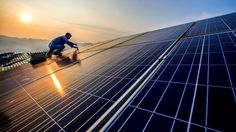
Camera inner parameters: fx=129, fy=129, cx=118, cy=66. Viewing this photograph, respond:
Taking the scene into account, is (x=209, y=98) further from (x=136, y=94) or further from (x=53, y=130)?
(x=53, y=130)

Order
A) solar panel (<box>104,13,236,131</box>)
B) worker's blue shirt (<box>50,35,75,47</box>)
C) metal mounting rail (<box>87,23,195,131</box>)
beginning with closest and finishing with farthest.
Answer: solar panel (<box>104,13,236,131</box>) → metal mounting rail (<box>87,23,195,131</box>) → worker's blue shirt (<box>50,35,75,47</box>)

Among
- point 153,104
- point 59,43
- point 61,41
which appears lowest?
point 153,104

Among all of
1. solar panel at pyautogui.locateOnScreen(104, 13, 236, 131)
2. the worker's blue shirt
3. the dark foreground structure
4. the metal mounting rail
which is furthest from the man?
solar panel at pyautogui.locateOnScreen(104, 13, 236, 131)

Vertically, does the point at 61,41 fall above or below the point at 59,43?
above

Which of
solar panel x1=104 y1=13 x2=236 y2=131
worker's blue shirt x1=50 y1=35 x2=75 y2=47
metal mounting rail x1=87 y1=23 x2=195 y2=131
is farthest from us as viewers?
worker's blue shirt x1=50 y1=35 x2=75 y2=47

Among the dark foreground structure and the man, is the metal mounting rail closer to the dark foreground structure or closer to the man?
the dark foreground structure

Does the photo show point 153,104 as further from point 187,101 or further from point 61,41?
point 61,41

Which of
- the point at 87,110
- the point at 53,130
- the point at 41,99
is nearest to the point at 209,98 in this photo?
the point at 87,110

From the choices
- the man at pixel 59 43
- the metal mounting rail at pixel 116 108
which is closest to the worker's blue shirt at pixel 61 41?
the man at pixel 59 43

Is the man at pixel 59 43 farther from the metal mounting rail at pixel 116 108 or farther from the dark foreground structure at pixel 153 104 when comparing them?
the metal mounting rail at pixel 116 108

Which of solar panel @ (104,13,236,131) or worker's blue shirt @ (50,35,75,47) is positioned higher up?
worker's blue shirt @ (50,35,75,47)

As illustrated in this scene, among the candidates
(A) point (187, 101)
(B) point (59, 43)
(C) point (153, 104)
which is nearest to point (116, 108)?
(C) point (153, 104)

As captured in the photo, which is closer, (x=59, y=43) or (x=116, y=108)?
(x=116, y=108)
